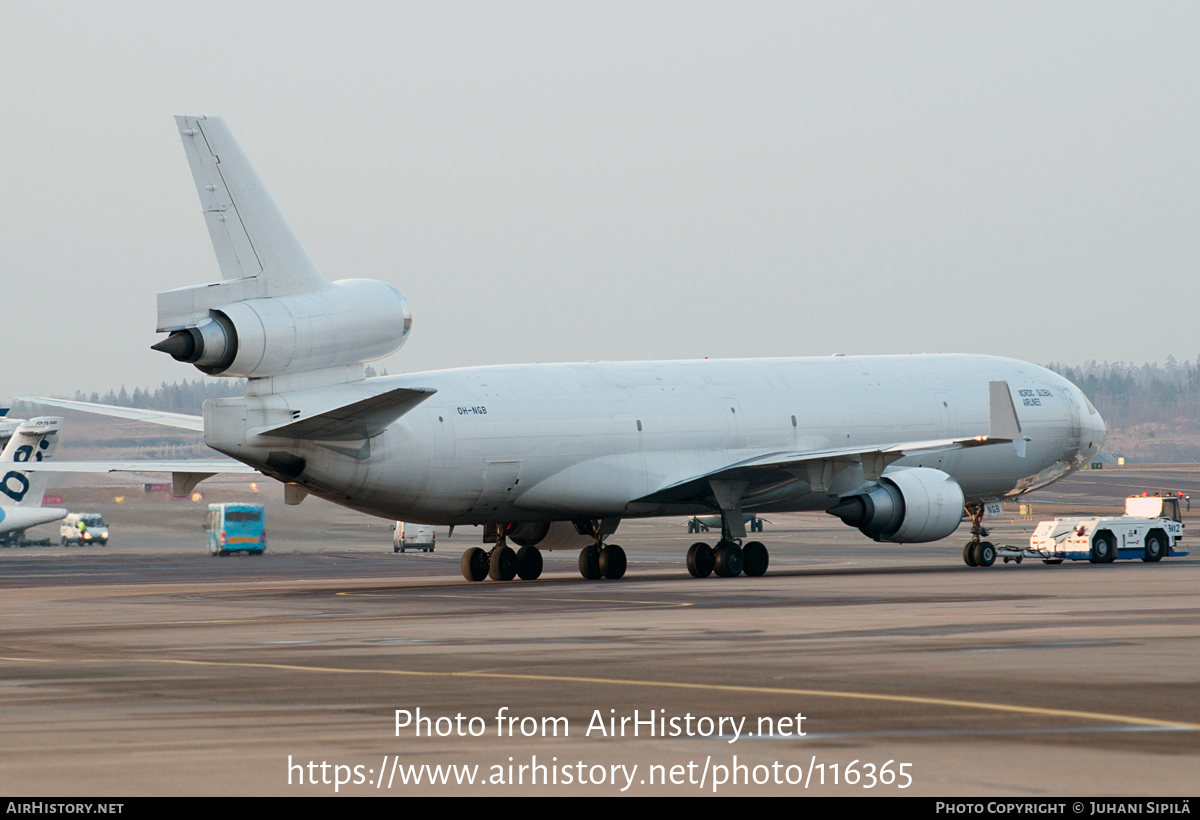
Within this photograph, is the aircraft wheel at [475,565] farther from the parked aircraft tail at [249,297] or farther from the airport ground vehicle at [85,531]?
the airport ground vehicle at [85,531]

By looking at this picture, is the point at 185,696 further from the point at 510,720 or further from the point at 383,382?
the point at 383,382

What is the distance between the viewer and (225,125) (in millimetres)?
33594

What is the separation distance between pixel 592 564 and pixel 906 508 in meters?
8.14

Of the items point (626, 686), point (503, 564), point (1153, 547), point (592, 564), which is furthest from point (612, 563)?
point (626, 686)

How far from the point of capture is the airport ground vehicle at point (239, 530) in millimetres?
75500

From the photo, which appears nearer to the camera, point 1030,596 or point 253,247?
point 1030,596

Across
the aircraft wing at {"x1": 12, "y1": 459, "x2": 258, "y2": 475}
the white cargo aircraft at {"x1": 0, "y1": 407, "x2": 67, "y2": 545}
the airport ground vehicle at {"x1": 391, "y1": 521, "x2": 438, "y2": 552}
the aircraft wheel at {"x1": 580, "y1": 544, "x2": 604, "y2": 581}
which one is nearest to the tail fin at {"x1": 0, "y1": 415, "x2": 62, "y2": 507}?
the white cargo aircraft at {"x1": 0, "y1": 407, "x2": 67, "y2": 545}

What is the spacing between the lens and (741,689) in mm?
14672

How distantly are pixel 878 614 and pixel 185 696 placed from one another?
1272cm

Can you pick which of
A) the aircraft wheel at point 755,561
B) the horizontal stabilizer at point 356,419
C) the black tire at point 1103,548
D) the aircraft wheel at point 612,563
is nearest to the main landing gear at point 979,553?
the black tire at point 1103,548

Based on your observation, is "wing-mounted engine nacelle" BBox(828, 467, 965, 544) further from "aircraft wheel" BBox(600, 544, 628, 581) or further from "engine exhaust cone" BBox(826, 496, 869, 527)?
"aircraft wheel" BBox(600, 544, 628, 581)

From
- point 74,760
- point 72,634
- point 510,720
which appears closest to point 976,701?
point 510,720

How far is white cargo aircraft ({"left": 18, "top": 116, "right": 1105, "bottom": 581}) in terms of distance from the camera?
110 feet

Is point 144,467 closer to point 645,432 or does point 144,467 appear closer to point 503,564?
point 503,564
